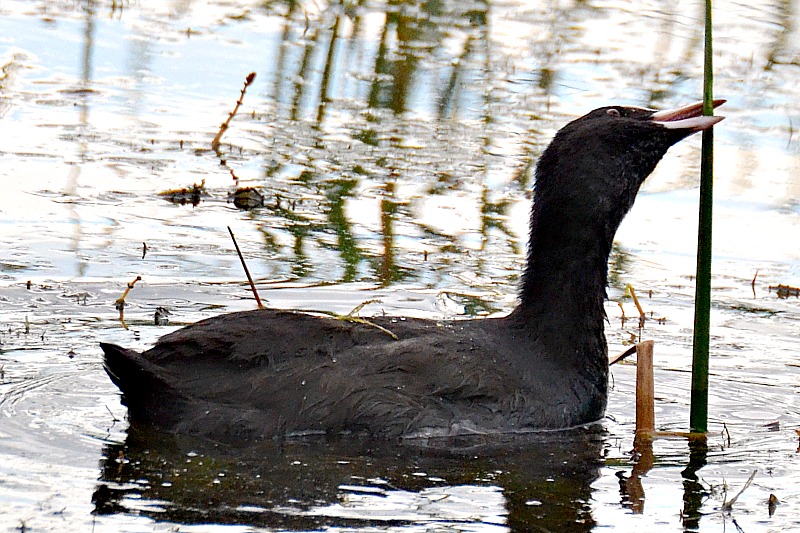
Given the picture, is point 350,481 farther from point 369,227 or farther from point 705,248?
point 369,227

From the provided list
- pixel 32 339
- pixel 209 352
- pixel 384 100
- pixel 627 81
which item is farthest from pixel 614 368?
pixel 627 81

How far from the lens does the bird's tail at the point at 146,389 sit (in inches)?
215

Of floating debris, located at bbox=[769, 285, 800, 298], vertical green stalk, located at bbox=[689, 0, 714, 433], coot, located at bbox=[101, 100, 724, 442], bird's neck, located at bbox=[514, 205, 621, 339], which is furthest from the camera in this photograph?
floating debris, located at bbox=[769, 285, 800, 298]

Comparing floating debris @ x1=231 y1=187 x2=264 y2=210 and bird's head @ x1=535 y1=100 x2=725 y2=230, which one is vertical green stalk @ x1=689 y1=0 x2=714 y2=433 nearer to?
bird's head @ x1=535 y1=100 x2=725 y2=230

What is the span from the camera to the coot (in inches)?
220

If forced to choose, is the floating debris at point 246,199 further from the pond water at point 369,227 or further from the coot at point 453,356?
the coot at point 453,356

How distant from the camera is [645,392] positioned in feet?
19.6

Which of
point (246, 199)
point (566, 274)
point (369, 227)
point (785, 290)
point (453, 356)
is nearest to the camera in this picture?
point (453, 356)

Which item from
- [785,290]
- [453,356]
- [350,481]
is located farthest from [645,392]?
[785,290]

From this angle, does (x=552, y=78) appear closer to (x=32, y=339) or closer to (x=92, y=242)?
(x=92, y=242)

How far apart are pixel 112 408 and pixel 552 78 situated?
25.9 feet

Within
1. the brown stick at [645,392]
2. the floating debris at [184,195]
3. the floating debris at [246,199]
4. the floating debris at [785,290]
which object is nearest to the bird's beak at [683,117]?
the brown stick at [645,392]

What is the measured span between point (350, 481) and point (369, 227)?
3768 millimetres

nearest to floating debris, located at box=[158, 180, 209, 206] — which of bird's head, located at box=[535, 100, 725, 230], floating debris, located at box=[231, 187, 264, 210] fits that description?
floating debris, located at box=[231, 187, 264, 210]
